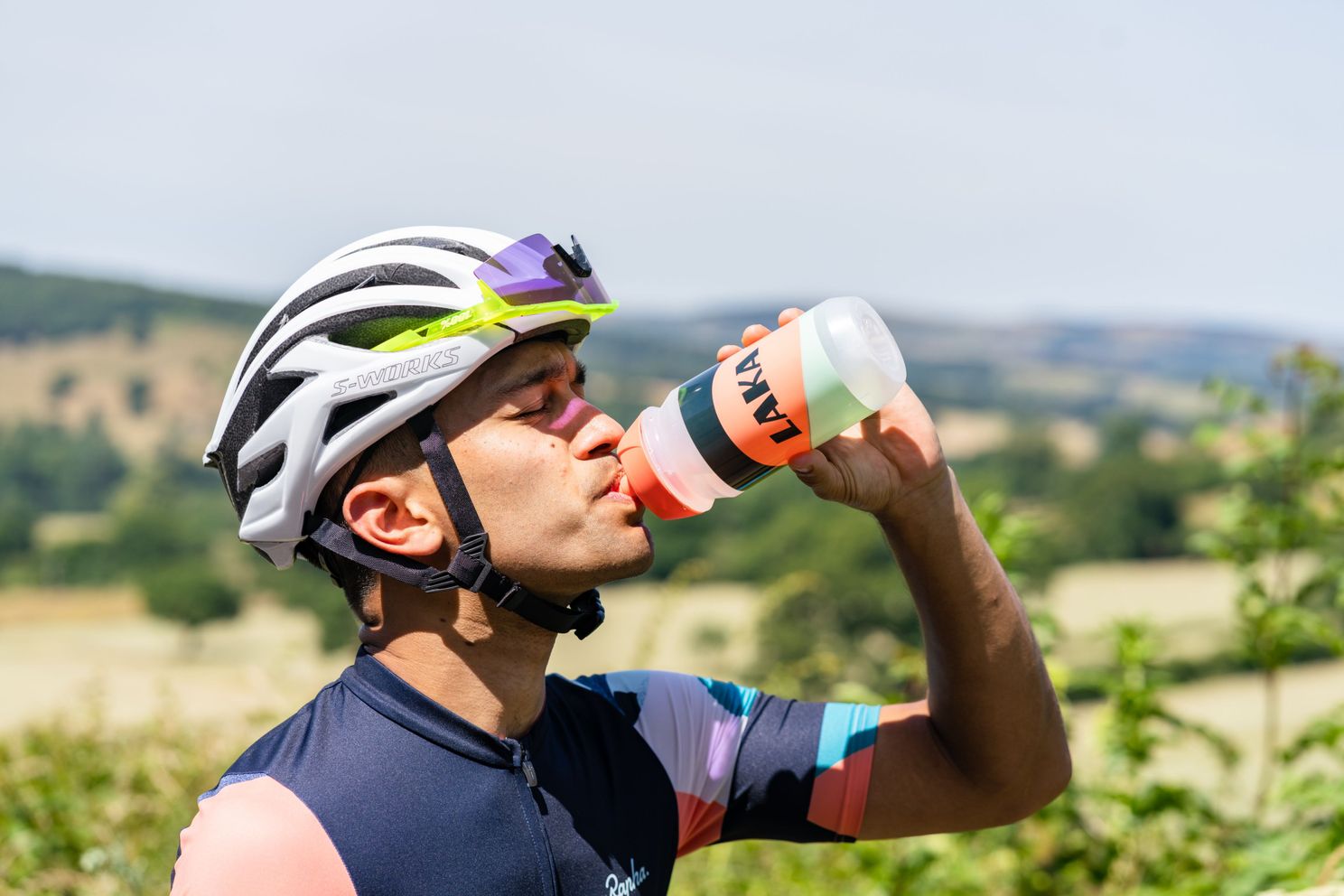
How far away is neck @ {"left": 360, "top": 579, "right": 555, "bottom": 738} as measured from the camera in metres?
2.64

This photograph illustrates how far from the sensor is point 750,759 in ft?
10.0

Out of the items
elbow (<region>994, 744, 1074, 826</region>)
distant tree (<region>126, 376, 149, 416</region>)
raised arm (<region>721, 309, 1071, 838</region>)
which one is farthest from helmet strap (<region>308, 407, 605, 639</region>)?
distant tree (<region>126, 376, 149, 416</region>)

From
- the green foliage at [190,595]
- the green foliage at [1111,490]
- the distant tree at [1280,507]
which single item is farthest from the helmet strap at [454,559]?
the green foliage at [190,595]

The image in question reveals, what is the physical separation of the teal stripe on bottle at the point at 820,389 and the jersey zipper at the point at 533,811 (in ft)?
2.97

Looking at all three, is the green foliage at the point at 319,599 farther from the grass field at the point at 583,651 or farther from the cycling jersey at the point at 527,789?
the cycling jersey at the point at 527,789

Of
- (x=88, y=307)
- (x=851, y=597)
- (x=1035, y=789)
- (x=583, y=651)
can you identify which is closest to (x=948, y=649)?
(x=1035, y=789)

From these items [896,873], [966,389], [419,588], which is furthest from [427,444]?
[966,389]

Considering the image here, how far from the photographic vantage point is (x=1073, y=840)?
5387mm

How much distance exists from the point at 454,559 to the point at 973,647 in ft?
3.83

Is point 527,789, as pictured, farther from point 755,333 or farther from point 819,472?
point 755,333

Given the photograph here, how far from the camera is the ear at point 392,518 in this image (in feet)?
8.61

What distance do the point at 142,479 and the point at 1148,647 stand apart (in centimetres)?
6923

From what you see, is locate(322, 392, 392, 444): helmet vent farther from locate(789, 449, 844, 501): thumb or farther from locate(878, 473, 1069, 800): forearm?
locate(878, 473, 1069, 800): forearm

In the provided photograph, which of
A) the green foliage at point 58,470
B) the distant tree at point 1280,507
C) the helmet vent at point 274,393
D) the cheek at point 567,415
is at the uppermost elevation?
the cheek at point 567,415
